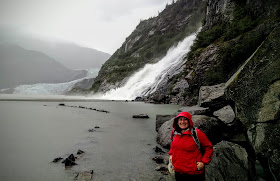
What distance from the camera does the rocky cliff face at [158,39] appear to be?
75.4 m

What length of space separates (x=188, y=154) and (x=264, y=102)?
101 inches

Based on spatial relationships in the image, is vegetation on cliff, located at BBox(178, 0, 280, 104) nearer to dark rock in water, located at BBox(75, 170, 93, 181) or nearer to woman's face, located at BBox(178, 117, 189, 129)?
woman's face, located at BBox(178, 117, 189, 129)

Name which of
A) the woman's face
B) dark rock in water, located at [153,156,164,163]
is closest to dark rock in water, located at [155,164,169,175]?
dark rock in water, located at [153,156,164,163]

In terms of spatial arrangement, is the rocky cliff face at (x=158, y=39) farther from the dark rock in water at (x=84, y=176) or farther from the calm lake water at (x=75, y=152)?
the dark rock in water at (x=84, y=176)

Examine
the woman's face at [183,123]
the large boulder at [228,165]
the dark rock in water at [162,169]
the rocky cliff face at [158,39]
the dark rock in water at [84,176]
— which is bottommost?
the dark rock in water at [84,176]

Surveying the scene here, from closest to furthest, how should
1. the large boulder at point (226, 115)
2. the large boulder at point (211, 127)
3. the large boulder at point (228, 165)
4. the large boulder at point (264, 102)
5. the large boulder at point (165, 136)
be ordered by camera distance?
the large boulder at point (264, 102), the large boulder at point (228, 165), the large boulder at point (211, 127), the large boulder at point (165, 136), the large boulder at point (226, 115)

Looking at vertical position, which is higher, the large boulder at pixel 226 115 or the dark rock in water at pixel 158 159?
the large boulder at pixel 226 115

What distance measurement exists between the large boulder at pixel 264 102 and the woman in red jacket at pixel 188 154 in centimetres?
188

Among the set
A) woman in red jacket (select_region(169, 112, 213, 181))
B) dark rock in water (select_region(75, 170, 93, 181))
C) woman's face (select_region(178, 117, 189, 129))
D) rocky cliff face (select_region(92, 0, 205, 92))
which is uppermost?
rocky cliff face (select_region(92, 0, 205, 92))

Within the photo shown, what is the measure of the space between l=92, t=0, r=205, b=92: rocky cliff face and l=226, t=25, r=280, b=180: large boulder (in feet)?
200

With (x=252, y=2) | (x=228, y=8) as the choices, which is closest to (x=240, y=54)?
(x=252, y=2)

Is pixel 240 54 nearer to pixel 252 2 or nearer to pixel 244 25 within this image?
pixel 244 25

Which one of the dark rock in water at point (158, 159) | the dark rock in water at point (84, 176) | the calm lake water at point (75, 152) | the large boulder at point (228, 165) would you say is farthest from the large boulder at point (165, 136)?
the dark rock in water at point (84, 176)

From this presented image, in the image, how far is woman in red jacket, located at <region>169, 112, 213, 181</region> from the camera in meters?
3.52
